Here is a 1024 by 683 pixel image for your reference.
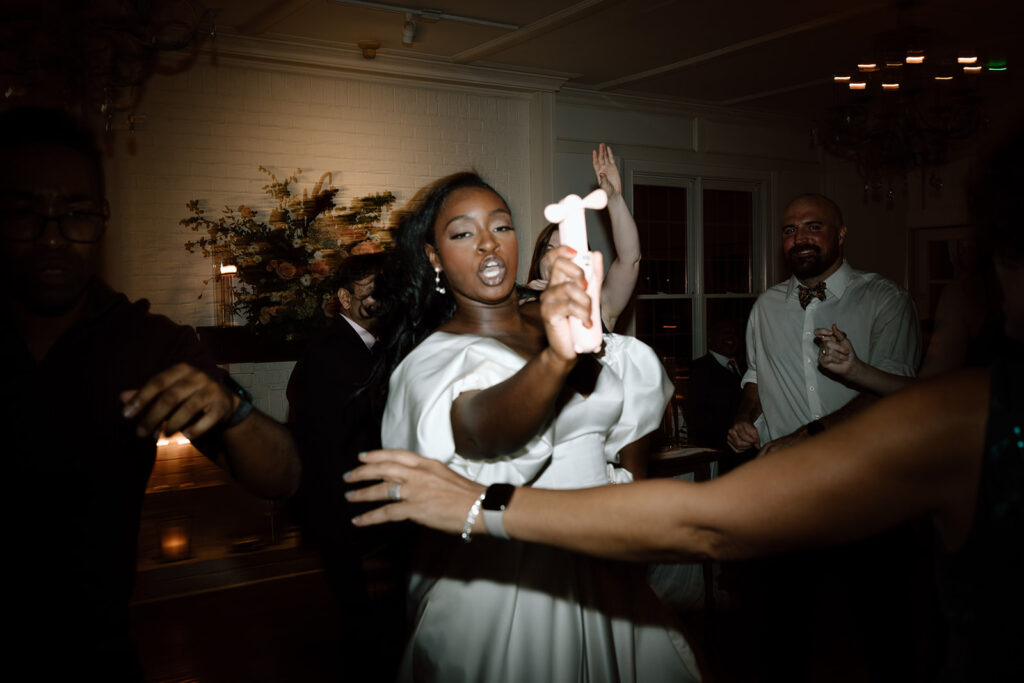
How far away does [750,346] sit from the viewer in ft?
11.4

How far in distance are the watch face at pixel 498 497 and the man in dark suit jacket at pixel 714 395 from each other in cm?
350

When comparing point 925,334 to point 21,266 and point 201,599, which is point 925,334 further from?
point 21,266

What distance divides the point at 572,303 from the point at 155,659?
133 inches

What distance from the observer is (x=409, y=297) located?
6.37 feet

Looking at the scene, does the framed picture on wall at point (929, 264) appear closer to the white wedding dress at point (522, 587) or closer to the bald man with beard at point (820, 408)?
the bald man with beard at point (820, 408)

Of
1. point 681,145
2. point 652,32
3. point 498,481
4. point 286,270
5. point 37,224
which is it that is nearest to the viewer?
point 37,224

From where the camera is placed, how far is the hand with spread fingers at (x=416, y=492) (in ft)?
3.79

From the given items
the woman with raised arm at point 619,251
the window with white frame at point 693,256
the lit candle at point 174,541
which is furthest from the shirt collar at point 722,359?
the lit candle at point 174,541

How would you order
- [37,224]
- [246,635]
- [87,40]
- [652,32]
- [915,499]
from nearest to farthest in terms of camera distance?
[915,499] → [37,224] → [87,40] → [246,635] → [652,32]

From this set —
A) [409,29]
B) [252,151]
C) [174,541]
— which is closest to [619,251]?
[409,29]

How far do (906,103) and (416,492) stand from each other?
4.58 metres

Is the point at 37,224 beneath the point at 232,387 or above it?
above

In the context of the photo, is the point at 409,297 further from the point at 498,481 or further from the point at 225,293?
the point at 225,293

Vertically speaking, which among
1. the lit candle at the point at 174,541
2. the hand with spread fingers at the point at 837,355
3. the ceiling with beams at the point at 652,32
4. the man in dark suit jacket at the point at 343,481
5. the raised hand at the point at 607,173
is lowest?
the lit candle at the point at 174,541
